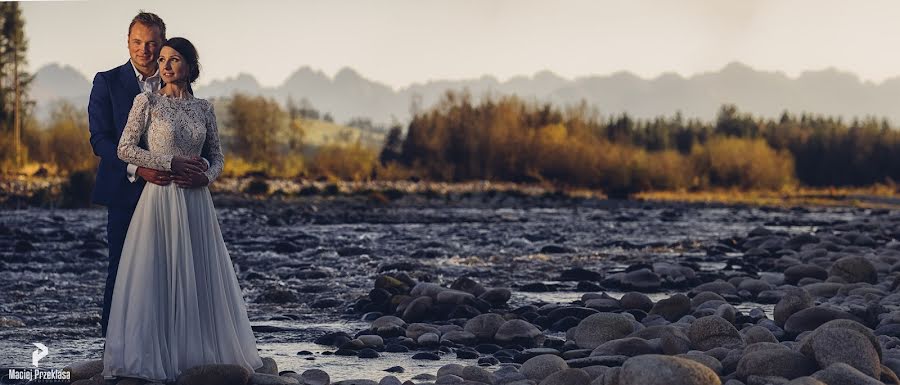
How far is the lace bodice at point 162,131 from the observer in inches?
206

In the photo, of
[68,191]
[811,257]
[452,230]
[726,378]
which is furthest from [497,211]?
[726,378]

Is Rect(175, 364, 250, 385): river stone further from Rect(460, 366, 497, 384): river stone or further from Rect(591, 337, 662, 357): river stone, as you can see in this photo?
Rect(591, 337, 662, 357): river stone

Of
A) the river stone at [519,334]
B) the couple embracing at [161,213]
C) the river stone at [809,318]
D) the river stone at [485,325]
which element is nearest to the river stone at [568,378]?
the couple embracing at [161,213]

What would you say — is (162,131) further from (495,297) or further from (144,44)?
(495,297)

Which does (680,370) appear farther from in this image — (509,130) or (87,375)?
(509,130)

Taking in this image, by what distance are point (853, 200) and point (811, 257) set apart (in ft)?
73.3

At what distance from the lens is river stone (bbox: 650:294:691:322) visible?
27.4 feet

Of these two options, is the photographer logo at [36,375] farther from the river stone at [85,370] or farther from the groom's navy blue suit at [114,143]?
the groom's navy blue suit at [114,143]

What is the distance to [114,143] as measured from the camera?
18.1 ft

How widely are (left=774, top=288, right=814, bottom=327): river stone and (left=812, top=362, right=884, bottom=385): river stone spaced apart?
2.54m

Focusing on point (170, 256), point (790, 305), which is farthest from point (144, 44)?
point (790, 305)

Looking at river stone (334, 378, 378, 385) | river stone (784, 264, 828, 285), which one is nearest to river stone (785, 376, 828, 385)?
river stone (334, 378, 378, 385)

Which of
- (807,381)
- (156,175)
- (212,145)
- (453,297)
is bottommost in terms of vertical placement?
(453,297)

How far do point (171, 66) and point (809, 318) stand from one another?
460 centimetres
